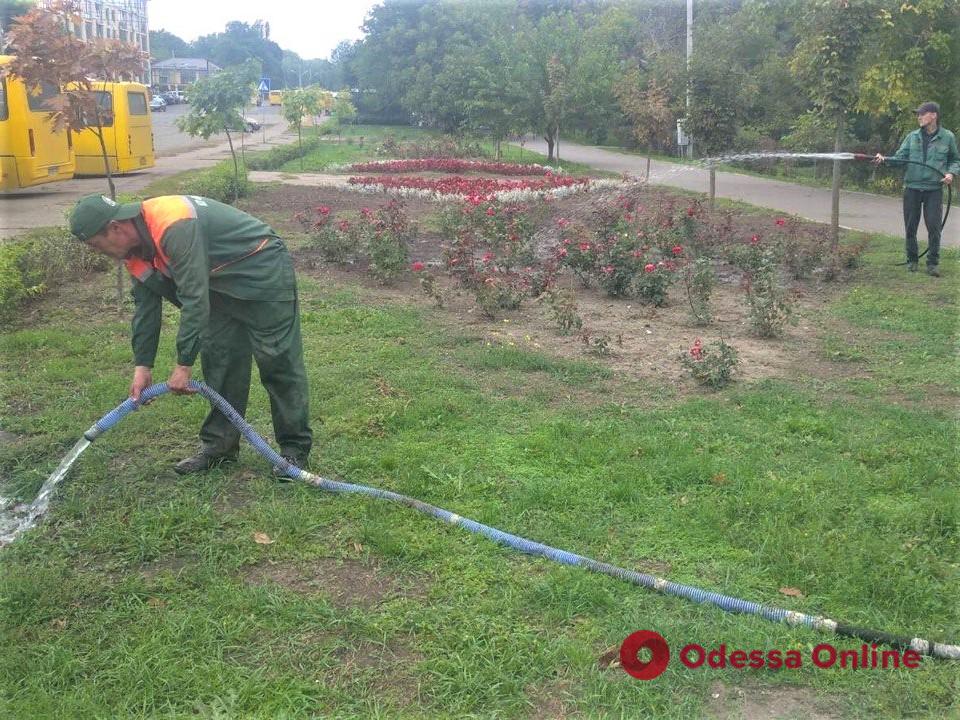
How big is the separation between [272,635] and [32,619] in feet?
2.96

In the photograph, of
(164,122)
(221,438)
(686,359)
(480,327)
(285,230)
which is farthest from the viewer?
(164,122)

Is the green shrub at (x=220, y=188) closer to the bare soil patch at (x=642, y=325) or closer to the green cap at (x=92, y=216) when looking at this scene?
the bare soil patch at (x=642, y=325)

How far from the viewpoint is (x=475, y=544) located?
3877 millimetres

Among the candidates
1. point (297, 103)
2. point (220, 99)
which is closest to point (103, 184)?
point (220, 99)

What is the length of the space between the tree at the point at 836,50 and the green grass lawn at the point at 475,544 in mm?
5173

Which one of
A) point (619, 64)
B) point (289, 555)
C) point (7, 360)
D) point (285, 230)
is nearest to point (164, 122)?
point (619, 64)

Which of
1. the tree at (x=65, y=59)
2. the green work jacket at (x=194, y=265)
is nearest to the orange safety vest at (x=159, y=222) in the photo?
the green work jacket at (x=194, y=265)

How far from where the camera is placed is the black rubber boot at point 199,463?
15.1 ft

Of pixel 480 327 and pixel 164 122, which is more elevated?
pixel 164 122

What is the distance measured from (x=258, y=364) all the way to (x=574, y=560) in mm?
1798

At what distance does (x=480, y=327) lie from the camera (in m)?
7.62

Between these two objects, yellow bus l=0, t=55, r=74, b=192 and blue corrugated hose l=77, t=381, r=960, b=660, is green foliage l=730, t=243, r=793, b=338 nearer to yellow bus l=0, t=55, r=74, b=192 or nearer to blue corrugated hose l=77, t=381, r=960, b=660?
blue corrugated hose l=77, t=381, r=960, b=660

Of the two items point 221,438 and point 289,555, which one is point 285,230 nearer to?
point 221,438

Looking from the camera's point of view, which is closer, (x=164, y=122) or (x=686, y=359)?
(x=686, y=359)
